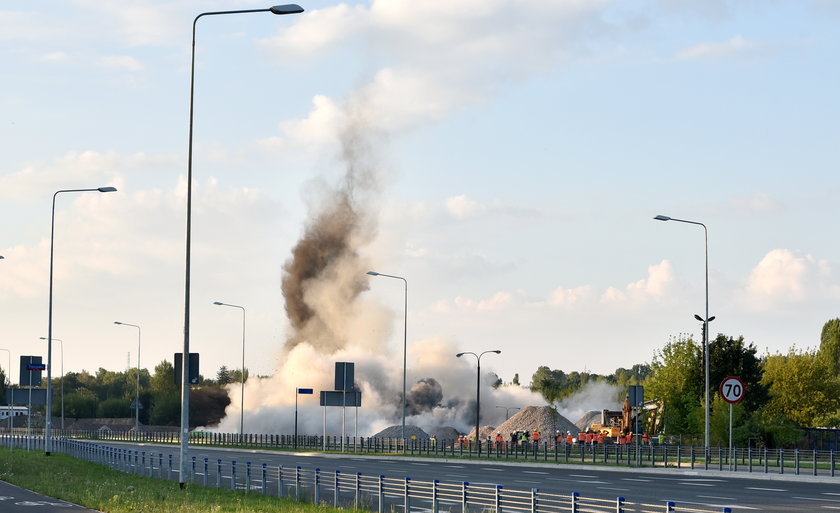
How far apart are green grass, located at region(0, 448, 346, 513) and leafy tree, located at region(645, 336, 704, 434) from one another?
43437 mm

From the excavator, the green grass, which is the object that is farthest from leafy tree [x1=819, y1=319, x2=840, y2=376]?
the green grass

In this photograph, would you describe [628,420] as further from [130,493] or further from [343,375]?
[130,493]

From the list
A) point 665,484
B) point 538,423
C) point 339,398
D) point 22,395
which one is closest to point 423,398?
point 538,423

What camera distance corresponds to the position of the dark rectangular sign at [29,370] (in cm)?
6669

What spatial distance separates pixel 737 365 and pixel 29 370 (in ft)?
168

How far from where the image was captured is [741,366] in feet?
306

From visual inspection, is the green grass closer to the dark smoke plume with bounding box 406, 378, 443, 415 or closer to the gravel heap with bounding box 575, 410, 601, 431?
the gravel heap with bounding box 575, 410, 601, 431

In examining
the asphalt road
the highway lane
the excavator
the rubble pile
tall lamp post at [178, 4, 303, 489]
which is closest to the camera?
the asphalt road

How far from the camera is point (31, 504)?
112 ft

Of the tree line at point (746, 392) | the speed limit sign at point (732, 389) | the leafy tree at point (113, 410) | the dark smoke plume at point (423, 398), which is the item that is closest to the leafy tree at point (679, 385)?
the tree line at point (746, 392)

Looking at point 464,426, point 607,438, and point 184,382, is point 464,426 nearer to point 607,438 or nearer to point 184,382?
point 607,438

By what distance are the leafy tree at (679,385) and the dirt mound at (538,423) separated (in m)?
17.2

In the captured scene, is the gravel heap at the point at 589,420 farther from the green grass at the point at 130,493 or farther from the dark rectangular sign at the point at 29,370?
the green grass at the point at 130,493

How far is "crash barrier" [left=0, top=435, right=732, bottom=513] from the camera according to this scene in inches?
996
